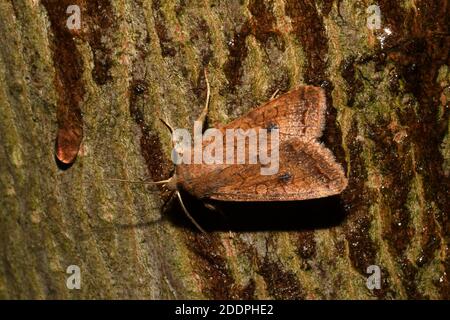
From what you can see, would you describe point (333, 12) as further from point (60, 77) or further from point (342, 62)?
point (60, 77)

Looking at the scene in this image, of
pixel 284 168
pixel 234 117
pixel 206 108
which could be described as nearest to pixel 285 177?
pixel 284 168

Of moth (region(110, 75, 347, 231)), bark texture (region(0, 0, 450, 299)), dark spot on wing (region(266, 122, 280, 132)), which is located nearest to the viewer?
bark texture (region(0, 0, 450, 299))

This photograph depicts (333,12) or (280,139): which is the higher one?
(333,12)

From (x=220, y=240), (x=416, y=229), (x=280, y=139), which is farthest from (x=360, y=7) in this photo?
(x=220, y=240)

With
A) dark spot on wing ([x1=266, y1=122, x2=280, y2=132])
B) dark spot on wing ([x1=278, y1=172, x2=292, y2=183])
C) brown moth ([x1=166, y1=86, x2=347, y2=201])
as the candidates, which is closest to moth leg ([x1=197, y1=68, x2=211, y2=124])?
brown moth ([x1=166, y1=86, x2=347, y2=201])

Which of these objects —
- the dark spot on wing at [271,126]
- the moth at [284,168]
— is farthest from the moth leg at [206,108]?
the dark spot on wing at [271,126]

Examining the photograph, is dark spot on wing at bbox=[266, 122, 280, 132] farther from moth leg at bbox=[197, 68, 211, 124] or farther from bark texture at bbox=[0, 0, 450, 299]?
moth leg at bbox=[197, 68, 211, 124]

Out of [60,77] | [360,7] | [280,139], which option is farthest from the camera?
[280,139]
